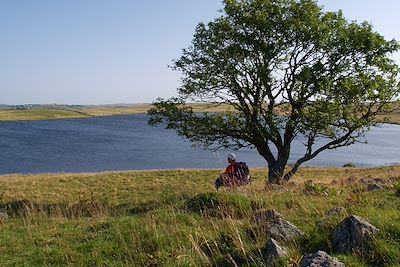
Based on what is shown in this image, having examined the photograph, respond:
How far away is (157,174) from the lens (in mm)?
36375

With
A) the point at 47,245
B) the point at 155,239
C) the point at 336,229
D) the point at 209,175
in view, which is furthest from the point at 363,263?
the point at 209,175

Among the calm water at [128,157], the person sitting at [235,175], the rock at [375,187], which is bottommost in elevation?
the calm water at [128,157]

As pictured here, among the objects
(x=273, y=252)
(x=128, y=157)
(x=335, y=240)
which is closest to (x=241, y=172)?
(x=335, y=240)

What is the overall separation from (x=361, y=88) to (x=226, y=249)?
48.3 feet

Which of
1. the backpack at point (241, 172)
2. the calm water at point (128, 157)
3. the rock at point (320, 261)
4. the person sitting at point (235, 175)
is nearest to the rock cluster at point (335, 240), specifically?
the rock at point (320, 261)

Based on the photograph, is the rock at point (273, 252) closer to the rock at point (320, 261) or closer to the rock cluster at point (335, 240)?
the rock cluster at point (335, 240)

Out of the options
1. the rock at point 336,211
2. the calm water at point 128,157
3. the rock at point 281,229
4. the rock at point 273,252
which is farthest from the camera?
the calm water at point 128,157

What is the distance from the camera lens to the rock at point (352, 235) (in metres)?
5.84

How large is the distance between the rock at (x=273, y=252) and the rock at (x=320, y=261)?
1.47ft

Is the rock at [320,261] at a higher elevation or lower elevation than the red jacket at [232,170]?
higher

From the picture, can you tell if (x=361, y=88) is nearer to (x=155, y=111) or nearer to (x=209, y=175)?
(x=155, y=111)

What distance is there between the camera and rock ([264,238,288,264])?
5652 mm

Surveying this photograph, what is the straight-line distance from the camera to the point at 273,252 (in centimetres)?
580

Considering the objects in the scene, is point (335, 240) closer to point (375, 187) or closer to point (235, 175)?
point (375, 187)
